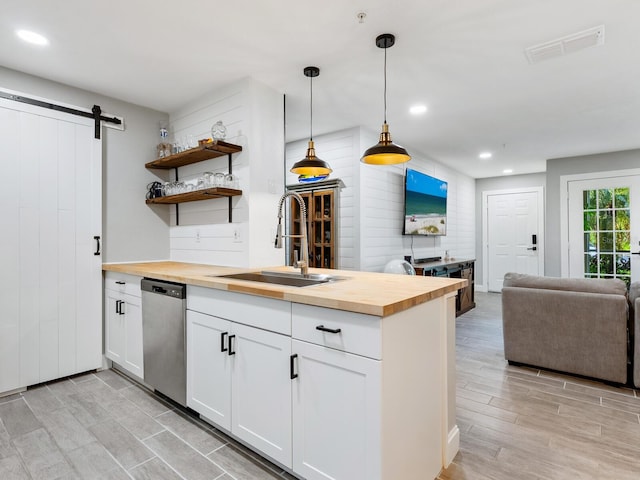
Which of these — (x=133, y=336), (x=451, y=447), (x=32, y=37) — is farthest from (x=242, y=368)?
(x=32, y=37)

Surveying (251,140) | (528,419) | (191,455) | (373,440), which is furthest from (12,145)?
(528,419)

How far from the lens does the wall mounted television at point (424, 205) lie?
16.7 feet

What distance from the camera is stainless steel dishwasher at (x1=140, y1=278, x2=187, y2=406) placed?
2.29 m

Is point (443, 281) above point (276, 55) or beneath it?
beneath

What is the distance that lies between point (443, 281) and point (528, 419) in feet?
3.90

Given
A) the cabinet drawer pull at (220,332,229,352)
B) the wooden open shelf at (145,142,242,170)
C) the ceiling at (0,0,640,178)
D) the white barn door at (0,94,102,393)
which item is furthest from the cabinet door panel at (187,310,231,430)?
the ceiling at (0,0,640,178)

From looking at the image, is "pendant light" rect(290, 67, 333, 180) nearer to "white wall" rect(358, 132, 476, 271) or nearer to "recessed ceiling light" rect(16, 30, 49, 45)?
"white wall" rect(358, 132, 476, 271)

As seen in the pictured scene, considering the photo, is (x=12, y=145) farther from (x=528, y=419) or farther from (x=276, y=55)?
(x=528, y=419)

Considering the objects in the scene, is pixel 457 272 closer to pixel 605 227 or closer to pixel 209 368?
pixel 605 227

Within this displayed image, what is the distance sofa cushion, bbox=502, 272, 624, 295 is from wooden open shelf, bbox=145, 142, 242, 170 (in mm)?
2781

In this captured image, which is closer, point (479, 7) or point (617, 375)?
point (479, 7)

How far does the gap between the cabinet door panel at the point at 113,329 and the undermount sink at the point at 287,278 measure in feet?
4.09

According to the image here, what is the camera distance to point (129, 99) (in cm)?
336

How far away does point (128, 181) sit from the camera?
3.42m
